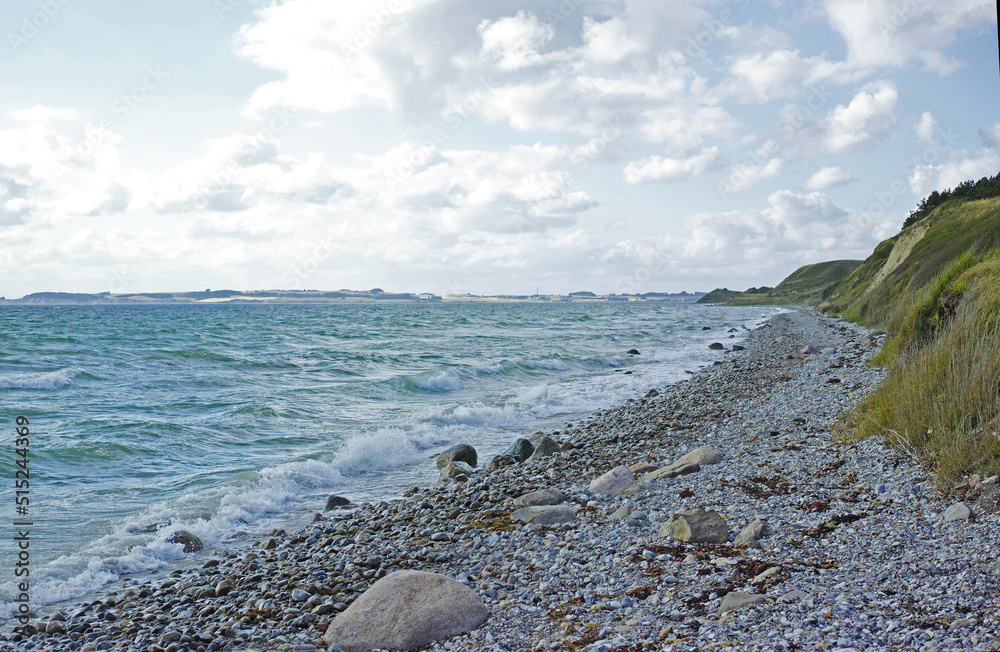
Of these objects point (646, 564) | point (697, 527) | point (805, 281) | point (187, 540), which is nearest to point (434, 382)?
point (187, 540)

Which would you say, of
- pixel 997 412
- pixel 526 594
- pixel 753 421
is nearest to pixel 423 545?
pixel 526 594

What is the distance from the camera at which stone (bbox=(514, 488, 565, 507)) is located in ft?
26.8

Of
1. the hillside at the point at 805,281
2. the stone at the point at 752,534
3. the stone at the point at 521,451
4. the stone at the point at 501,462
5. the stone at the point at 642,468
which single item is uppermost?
the hillside at the point at 805,281

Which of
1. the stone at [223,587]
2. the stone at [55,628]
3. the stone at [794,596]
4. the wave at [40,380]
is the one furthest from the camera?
the wave at [40,380]

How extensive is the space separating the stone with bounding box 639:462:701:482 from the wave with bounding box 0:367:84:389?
2350cm

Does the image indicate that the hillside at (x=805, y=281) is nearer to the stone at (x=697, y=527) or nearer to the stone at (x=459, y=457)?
the stone at (x=459, y=457)

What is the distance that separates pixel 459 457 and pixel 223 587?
242 inches

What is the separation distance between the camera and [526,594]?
560 cm

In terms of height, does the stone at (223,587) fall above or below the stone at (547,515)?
below

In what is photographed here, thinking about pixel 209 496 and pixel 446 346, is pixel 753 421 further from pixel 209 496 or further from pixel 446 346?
pixel 446 346

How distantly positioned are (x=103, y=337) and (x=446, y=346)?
85.3 ft

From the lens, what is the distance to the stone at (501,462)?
11855 millimetres

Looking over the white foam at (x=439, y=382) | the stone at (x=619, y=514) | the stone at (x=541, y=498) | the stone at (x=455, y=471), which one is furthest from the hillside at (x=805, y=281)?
the stone at (x=619, y=514)

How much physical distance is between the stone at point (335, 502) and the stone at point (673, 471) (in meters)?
4.75
